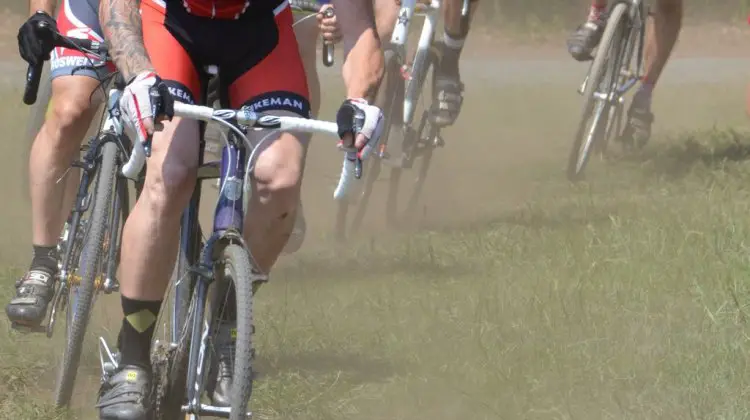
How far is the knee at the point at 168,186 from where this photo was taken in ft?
14.8

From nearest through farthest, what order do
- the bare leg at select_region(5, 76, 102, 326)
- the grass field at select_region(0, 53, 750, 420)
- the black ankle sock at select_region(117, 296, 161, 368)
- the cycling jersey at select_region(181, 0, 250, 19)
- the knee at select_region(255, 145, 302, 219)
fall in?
the knee at select_region(255, 145, 302, 219) → the black ankle sock at select_region(117, 296, 161, 368) → the cycling jersey at select_region(181, 0, 250, 19) → the grass field at select_region(0, 53, 750, 420) → the bare leg at select_region(5, 76, 102, 326)

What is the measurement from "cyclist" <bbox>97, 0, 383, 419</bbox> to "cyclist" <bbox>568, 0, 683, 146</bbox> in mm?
5089

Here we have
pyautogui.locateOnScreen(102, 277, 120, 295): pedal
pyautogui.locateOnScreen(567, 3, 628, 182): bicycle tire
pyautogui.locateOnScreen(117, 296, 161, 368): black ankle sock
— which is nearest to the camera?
pyautogui.locateOnScreen(117, 296, 161, 368): black ankle sock

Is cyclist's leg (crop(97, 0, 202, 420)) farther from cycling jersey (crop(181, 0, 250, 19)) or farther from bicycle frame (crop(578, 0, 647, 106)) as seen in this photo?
bicycle frame (crop(578, 0, 647, 106))

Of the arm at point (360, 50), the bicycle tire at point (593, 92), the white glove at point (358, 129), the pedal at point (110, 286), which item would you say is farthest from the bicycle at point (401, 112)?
the white glove at point (358, 129)

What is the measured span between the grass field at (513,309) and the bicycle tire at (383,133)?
0.15m

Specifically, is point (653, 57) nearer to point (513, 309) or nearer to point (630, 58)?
point (630, 58)

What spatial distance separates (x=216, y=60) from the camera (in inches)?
193

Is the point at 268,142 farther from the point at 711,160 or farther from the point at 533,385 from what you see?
the point at 711,160

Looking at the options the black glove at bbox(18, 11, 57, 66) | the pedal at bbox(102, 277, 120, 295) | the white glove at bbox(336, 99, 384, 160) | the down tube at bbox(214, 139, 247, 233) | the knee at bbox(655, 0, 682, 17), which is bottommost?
the pedal at bbox(102, 277, 120, 295)

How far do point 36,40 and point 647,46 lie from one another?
5507 millimetres

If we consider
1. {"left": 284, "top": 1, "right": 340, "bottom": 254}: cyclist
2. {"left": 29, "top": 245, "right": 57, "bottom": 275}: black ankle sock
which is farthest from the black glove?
{"left": 284, "top": 1, "right": 340, "bottom": 254}: cyclist

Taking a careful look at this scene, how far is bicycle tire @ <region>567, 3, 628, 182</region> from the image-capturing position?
9.32 meters

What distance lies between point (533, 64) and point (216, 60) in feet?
42.6
